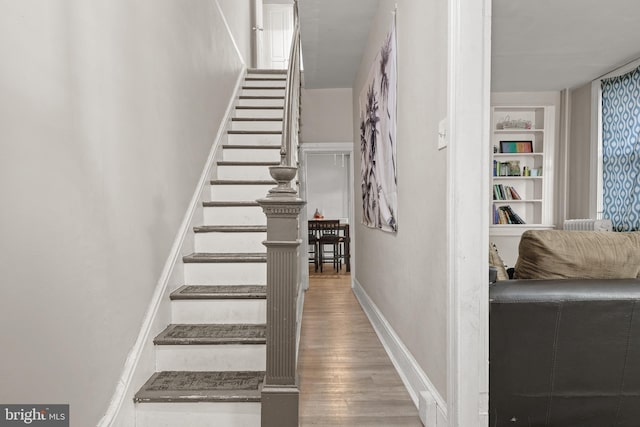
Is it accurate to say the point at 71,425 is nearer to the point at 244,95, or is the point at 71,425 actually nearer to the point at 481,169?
the point at 481,169

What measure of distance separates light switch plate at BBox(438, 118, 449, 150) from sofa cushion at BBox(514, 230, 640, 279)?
1.85ft

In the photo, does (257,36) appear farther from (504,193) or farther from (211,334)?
(211,334)

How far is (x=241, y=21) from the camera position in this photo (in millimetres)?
5566

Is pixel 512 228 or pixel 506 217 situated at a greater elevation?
pixel 506 217

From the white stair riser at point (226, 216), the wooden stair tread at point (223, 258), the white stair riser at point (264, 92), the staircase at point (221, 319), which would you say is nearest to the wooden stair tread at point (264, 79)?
the white stair riser at point (264, 92)

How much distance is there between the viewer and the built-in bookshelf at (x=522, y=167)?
5.93 meters

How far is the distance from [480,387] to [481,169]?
2.85 feet

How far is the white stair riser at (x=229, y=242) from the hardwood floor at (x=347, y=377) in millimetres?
886

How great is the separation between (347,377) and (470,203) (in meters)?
1.55

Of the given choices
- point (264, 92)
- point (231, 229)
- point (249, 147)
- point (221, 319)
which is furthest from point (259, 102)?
point (221, 319)

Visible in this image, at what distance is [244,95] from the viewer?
488cm

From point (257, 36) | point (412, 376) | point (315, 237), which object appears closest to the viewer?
point (412, 376)

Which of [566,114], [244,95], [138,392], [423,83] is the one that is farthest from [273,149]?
[566,114]

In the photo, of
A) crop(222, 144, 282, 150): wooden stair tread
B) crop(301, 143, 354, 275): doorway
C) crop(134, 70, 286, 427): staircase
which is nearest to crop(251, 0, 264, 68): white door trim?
crop(301, 143, 354, 275): doorway
